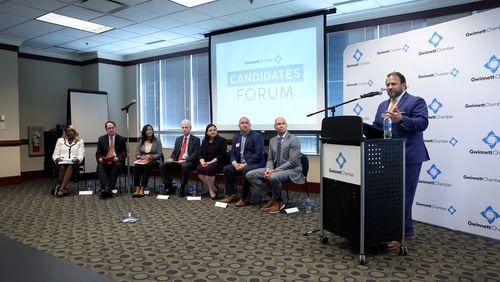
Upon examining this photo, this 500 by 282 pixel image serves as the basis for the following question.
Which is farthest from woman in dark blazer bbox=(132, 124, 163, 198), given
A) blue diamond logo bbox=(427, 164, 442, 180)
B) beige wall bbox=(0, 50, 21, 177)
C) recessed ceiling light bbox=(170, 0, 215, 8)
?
blue diamond logo bbox=(427, 164, 442, 180)

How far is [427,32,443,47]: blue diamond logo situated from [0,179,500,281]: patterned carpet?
1.88 m

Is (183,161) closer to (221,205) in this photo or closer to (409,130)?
(221,205)

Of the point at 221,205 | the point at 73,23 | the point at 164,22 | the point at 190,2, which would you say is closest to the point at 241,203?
the point at 221,205

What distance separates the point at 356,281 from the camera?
246 cm

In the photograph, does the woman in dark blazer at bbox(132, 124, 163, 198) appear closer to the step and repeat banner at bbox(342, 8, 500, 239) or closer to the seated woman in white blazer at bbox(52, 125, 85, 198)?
the seated woman in white blazer at bbox(52, 125, 85, 198)

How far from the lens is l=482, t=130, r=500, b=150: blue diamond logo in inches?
130

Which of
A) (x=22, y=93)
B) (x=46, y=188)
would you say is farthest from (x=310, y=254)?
(x=22, y=93)

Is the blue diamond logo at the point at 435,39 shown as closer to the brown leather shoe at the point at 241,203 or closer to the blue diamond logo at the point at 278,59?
the blue diamond logo at the point at 278,59

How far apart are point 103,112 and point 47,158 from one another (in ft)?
4.86

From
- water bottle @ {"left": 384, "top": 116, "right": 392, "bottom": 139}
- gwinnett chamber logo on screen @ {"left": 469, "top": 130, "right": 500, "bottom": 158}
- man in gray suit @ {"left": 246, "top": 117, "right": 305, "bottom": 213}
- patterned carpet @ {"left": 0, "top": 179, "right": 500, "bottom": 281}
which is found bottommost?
patterned carpet @ {"left": 0, "top": 179, "right": 500, "bottom": 281}

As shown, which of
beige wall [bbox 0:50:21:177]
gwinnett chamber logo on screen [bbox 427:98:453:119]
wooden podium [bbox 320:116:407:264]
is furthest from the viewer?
beige wall [bbox 0:50:21:177]

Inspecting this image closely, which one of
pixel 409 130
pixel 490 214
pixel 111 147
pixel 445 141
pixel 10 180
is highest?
pixel 409 130

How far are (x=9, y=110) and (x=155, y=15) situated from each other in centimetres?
359

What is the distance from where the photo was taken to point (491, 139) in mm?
3334
